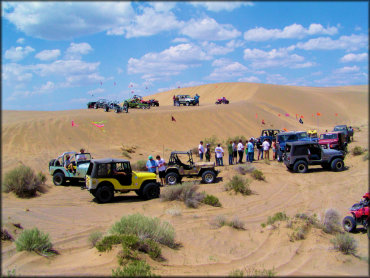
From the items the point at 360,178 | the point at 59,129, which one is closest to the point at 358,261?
the point at 360,178

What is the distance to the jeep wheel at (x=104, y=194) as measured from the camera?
42.1 feet

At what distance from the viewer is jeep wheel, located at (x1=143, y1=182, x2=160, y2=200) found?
1331cm

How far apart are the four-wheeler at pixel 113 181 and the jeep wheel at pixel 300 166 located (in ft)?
27.4

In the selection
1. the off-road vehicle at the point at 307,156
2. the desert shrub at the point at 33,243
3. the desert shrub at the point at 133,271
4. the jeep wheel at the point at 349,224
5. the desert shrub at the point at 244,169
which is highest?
the off-road vehicle at the point at 307,156

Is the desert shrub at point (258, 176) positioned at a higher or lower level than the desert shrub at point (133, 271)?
higher

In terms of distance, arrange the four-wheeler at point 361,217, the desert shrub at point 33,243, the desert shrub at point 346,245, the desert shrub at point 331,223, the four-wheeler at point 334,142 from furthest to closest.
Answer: the four-wheeler at point 334,142, the four-wheeler at point 361,217, the desert shrub at point 331,223, the desert shrub at point 346,245, the desert shrub at point 33,243

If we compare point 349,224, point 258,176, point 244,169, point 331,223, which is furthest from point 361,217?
point 244,169

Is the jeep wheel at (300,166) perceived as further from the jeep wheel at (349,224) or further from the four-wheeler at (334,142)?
the jeep wheel at (349,224)

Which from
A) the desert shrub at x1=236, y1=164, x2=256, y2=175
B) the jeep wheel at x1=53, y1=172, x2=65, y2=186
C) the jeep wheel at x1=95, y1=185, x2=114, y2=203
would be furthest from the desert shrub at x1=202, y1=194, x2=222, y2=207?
the jeep wheel at x1=53, y1=172, x2=65, y2=186

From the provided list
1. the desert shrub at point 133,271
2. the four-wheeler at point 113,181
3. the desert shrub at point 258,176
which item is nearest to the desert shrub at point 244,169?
the desert shrub at point 258,176

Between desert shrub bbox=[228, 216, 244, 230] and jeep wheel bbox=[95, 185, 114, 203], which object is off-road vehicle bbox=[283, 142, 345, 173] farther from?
jeep wheel bbox=[95, 185, 114, 203]

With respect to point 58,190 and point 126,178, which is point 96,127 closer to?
point 58,190

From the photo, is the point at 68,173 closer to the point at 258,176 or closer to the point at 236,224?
the point at 258,176

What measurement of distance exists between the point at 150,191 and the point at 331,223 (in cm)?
698
